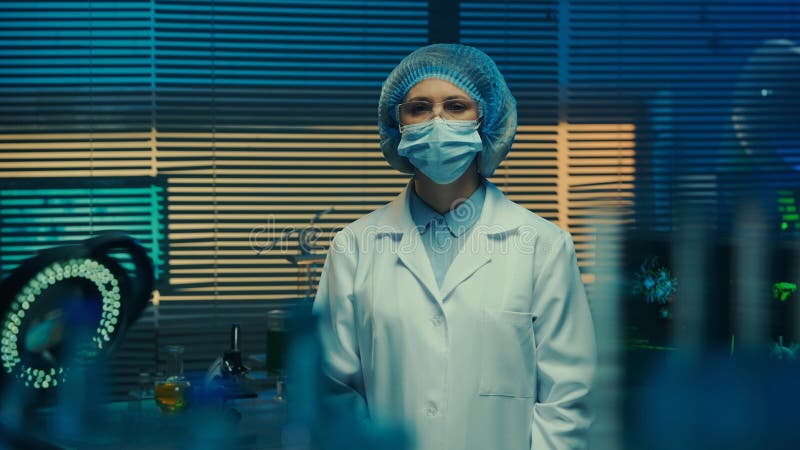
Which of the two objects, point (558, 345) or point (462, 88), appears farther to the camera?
point (462, 88)

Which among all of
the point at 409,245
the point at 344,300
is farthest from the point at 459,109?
the point at 344,300

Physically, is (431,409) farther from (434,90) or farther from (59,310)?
(59,310)

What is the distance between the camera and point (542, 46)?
3.80 metres

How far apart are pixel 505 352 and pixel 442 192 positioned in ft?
1.11

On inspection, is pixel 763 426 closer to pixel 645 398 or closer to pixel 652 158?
pixel 645 398

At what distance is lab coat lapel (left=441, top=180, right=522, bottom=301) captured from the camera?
1.43 metres

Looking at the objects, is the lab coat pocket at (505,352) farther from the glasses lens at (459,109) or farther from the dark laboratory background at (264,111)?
the dark laboratory background at (264,111)

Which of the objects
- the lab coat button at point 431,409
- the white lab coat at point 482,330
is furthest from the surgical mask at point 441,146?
the lab coat button at point 431,409

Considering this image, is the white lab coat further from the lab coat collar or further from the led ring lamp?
the led ring lamp

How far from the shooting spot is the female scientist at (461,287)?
135 centimetres

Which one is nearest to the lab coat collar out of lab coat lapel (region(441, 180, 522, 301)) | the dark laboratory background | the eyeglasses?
lab coat lapel (region(441, 180, 522, 301))

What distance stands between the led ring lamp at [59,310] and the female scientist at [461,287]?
1.89 ft

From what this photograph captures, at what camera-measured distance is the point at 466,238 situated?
1.50m

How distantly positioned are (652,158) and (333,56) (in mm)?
3061
